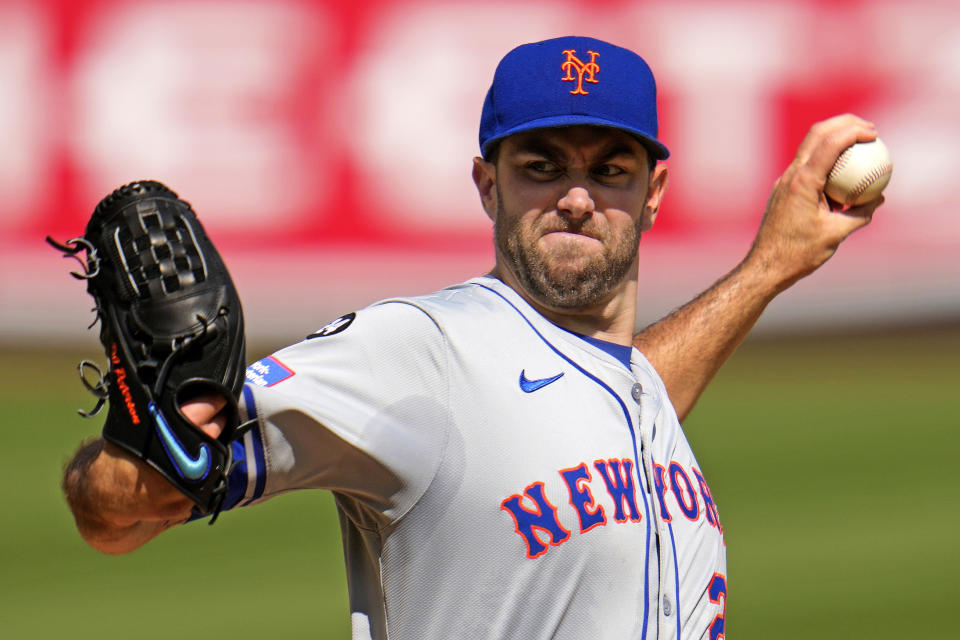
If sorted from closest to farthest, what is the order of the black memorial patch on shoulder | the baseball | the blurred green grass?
the black memorial patch on shoulder < the baseball < the blurred green grass

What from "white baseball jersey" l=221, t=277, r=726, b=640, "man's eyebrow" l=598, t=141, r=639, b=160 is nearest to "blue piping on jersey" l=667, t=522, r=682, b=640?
"white baseball jersey" l=221, t=277, r=726, b=640

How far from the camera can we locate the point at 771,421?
7.49m

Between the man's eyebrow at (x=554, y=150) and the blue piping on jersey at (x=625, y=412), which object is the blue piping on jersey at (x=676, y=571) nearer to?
the blue piping on jersey at (x=625, y=412)

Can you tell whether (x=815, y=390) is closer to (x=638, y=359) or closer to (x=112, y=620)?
(x=112, y=620)

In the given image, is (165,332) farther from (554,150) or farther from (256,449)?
(554,150)

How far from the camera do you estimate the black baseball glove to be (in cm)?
154

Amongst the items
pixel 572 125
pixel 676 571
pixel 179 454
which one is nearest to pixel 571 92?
pixel 572 125

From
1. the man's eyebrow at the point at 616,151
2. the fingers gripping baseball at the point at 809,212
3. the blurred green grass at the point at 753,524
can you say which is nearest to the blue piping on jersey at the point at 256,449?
the man's eyebrow at the point at 616,151

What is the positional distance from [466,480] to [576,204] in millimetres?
589

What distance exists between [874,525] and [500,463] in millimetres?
4846

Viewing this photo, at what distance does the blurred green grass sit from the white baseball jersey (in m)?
3.29

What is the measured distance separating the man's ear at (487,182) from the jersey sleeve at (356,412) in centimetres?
50

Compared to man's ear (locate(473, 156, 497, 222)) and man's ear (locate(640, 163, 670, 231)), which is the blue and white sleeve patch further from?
man's ear (locate(640, 163, 670, 231))

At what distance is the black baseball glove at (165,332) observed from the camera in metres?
1.54
